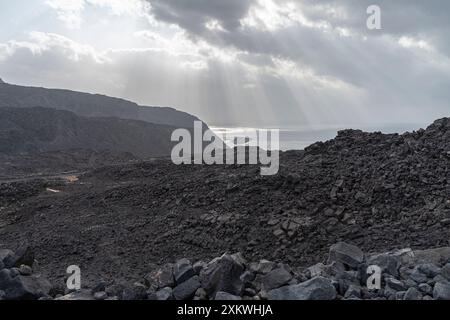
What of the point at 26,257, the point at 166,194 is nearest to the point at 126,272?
the point at 26,257

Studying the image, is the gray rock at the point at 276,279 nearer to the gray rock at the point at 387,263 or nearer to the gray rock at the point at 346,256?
the gray rock at the point at 346,256

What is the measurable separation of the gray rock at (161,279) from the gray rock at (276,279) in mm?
1236

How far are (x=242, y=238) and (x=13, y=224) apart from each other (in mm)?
8436

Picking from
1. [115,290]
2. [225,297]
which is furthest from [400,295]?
[115,290]

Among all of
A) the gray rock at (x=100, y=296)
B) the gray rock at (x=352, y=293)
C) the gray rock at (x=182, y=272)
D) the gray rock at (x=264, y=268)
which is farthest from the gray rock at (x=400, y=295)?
the gray rock at (x=100, y=296)

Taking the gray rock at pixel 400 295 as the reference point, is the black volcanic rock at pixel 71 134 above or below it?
above

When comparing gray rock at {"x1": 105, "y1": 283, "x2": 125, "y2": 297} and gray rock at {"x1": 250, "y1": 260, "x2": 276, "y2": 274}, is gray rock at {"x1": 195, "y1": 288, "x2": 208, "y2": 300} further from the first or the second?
gray rock at {"x1": 105, "y1": 283, "x2": 125, "y2": 297}

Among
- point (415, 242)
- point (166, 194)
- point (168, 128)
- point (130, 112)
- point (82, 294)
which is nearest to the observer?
point (82, 294)

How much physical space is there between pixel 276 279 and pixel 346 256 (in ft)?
4.45

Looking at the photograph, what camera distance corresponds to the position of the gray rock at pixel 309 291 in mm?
4961

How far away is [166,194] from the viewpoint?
513 inches

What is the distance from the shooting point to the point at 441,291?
197 inches

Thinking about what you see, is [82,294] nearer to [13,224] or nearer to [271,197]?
[271,197]

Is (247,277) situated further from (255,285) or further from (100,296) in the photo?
(100,296)
